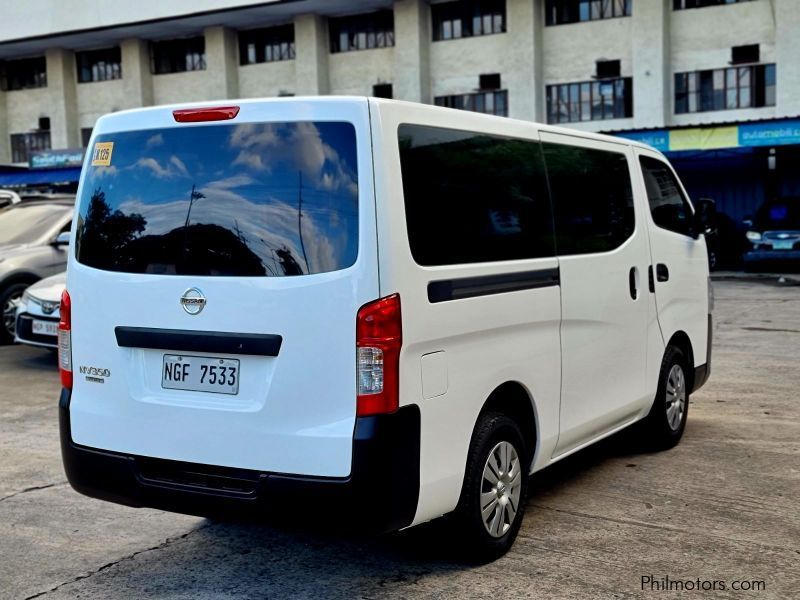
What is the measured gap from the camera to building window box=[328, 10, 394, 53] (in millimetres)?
36188

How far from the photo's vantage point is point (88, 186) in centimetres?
446

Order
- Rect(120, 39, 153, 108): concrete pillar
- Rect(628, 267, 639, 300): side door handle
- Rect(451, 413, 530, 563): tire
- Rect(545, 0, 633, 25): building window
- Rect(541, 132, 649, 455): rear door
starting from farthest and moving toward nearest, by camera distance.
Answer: Rect(120, 39, 153, 108): concrete pillar < Rect(545, 0, 633, 25): building window < Rect(628, 267, 639, 300): side door handle < Rect(541, 132, 649, 455): rear door < Rect(451, 413, 530, 563): tire

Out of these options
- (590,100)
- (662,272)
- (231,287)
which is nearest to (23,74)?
(590,100)

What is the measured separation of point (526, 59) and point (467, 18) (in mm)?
2994

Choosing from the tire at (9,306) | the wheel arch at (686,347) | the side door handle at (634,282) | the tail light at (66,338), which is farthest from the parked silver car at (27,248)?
the side door handle at (634,282)

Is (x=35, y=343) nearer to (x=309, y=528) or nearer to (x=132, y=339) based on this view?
(x=132, y=339)

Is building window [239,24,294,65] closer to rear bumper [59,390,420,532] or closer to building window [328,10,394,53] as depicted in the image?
building window [328,10,394,53]

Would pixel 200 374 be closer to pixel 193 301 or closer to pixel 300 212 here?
pixel 193 301

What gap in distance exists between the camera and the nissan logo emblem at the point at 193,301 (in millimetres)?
4027

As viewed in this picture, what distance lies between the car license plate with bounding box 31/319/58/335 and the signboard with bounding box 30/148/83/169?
2720 centimetres

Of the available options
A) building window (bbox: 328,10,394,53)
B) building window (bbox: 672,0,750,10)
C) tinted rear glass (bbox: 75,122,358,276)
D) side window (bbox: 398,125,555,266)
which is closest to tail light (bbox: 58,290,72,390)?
tinted rear glass (bbox: 75,122,358,276)

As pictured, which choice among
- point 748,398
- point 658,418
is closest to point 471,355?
point 658,418

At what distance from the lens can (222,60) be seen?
3866 cm

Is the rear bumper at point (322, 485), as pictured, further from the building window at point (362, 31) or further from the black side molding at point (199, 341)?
the building window at point (362, 31)
